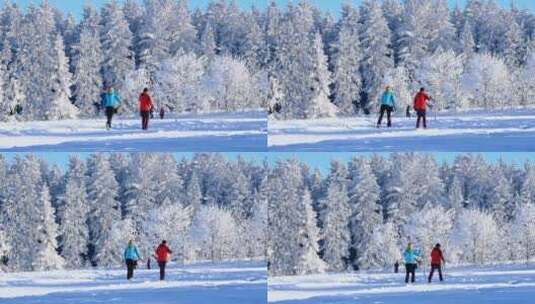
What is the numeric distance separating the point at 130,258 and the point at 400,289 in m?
3.15

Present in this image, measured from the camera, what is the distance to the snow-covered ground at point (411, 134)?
79.3 ft

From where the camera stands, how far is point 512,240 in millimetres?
24531

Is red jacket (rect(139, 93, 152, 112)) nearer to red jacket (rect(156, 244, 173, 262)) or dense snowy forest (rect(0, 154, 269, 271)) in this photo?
dense snowy forest (rect(0, 154, 269, 271))

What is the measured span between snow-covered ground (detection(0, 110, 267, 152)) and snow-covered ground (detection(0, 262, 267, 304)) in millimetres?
1411

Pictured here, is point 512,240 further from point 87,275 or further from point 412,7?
point 87,275

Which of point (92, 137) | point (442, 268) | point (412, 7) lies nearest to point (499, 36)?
point (412, 7)

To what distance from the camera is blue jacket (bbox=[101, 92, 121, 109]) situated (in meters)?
24.3

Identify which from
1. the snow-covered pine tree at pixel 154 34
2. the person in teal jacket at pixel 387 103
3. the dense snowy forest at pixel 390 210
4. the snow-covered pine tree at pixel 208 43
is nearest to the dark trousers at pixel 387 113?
the person in teal jacket at pixel 387 103

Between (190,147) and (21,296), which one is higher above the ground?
(190,147)

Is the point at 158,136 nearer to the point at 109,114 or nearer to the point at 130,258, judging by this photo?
the point at 109,114

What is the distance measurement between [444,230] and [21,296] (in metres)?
4.97

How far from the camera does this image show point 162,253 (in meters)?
24.3

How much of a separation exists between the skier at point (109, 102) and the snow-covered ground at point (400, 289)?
2661 millimetres

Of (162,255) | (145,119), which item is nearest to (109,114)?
(145,119)
